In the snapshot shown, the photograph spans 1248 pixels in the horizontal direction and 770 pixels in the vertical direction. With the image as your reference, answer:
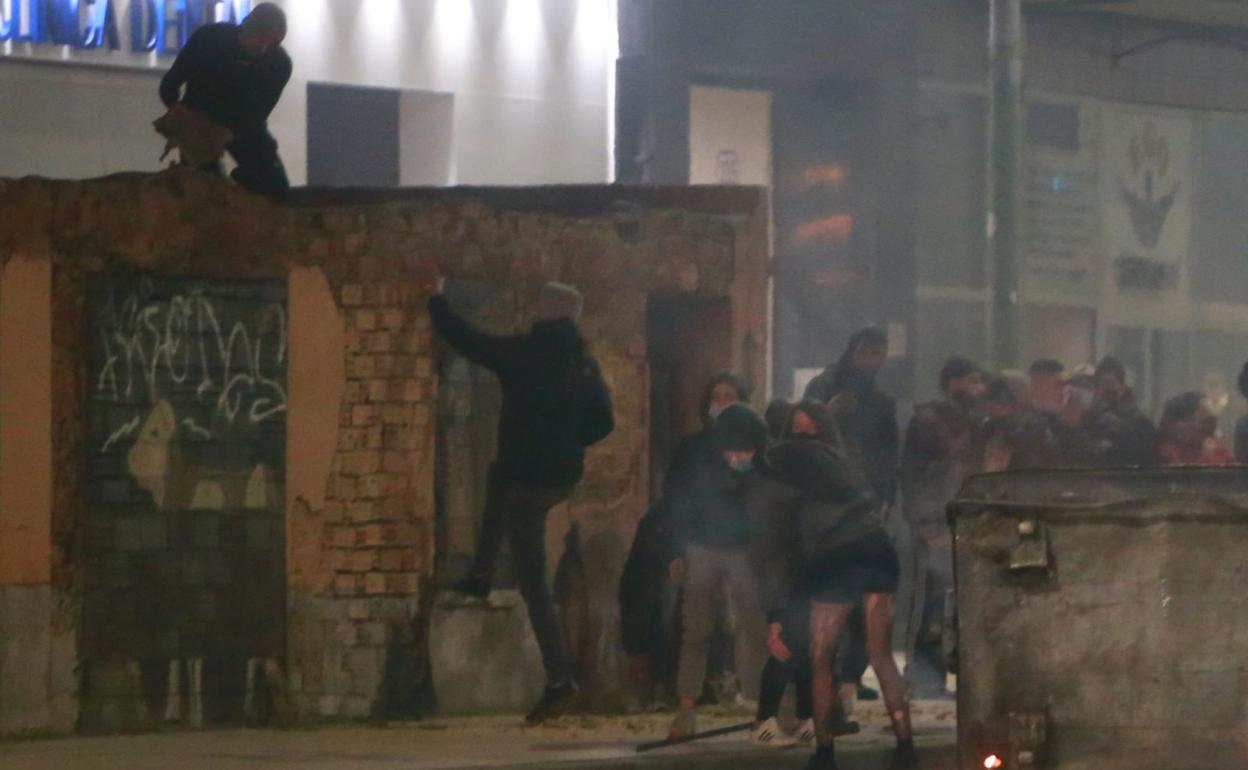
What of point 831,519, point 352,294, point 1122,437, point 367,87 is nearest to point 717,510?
point 831,519

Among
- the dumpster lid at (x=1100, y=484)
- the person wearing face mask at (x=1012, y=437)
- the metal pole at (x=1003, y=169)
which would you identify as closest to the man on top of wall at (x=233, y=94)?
the person wearing face mask at (x=1012, y=437)

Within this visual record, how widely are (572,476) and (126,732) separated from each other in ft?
8.49

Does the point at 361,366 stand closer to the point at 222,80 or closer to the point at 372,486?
the point at 372,486

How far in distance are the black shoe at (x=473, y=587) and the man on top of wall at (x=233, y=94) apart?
2180mm

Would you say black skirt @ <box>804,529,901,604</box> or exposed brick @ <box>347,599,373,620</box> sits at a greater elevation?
black skirt @ <box>804,529,901,604</box>

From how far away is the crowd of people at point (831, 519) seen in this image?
38.4 feet

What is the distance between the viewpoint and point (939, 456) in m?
14.2

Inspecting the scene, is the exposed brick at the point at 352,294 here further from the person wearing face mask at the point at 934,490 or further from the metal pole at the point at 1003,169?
the metal pole at the point at 1003,169

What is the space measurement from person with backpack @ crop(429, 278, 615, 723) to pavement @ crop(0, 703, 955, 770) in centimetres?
48

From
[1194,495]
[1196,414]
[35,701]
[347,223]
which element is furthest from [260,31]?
[1194,495]

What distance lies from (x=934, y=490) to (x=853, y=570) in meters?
2.69

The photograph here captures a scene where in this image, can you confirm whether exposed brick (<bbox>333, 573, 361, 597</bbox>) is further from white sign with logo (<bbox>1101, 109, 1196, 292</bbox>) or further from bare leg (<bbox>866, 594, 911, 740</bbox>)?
white sign with logo (<bbox>1101, 109, 1196, 292</bbox>)

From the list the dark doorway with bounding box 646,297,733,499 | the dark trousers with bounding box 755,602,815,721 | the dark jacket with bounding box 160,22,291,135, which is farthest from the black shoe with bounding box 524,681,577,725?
the dark jacket with bounding box 160,22,291,135

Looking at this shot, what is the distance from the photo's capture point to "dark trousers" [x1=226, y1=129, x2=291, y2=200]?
13.1 meters
